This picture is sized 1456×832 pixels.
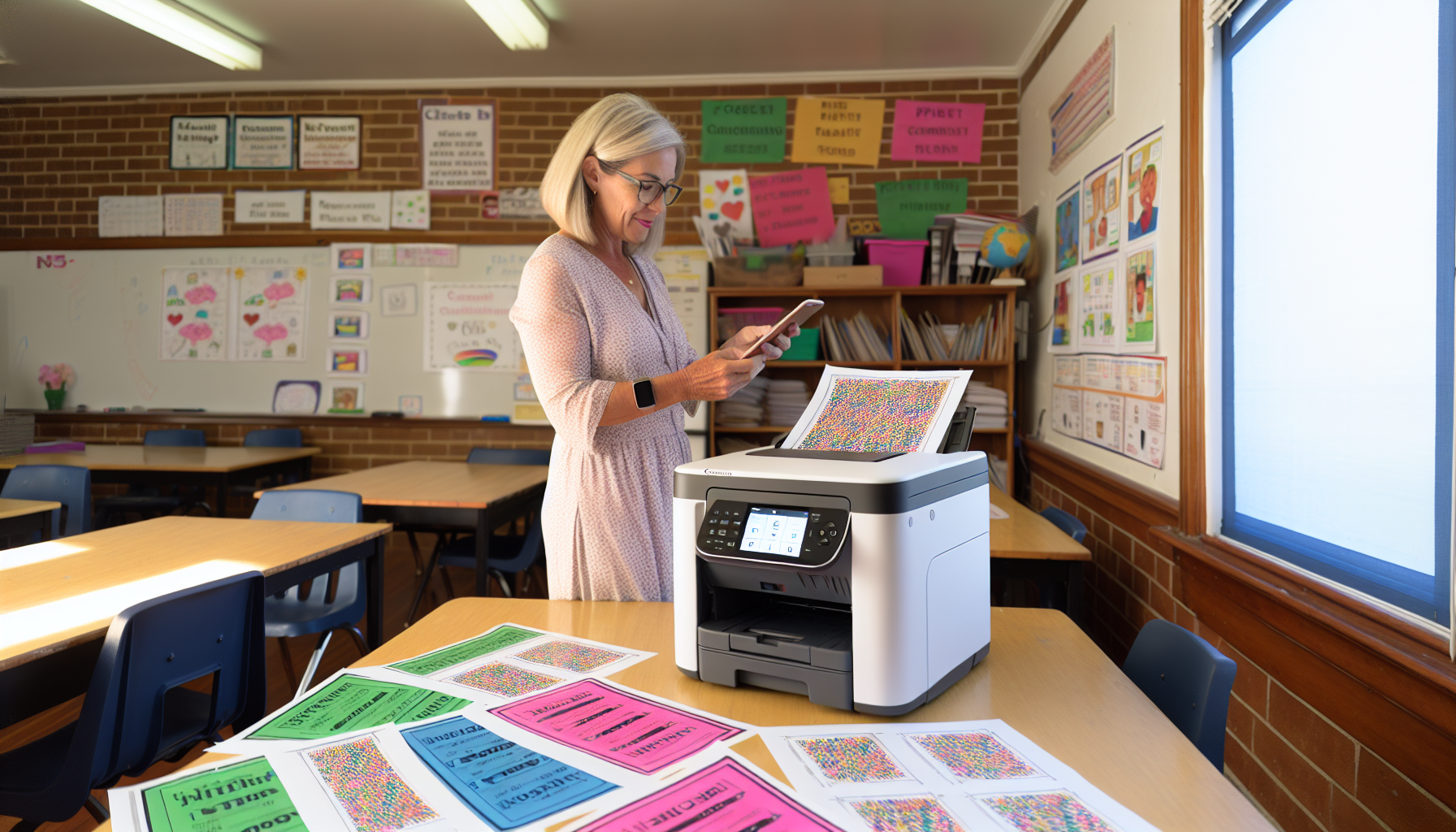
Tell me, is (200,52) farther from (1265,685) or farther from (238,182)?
(1265,685)

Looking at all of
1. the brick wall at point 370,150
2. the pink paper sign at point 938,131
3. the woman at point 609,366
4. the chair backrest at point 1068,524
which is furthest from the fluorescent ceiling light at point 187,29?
the chair backrest at point 1068,524

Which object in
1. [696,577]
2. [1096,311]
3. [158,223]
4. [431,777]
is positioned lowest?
[431,777]

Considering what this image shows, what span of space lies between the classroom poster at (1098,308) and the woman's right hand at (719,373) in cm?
181

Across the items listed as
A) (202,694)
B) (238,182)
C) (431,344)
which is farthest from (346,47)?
(202,694)

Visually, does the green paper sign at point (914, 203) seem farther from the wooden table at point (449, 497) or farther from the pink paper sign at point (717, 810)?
the pink paper sign at point (717, 810)

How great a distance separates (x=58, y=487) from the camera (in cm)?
326

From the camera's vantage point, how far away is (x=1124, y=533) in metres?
2.65

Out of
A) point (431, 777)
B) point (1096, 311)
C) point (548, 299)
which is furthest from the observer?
point (1096, 311)

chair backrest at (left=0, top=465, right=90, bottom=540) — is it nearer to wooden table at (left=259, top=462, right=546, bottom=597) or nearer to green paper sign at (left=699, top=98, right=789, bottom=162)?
wooden table at (left=259, top=462, right=546, bottom=597)

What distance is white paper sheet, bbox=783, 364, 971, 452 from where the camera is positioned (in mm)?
1170

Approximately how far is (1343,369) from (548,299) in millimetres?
1484

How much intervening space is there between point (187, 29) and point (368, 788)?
Result: 172 inches

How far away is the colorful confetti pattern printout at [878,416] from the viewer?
118 cm

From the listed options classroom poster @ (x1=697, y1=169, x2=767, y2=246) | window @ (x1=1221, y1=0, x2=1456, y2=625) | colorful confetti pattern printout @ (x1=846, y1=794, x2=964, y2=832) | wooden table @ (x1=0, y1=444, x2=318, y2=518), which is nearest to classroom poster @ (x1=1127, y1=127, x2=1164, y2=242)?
window @ (x1=1221, y1=0, x2=1456, y2=625)
